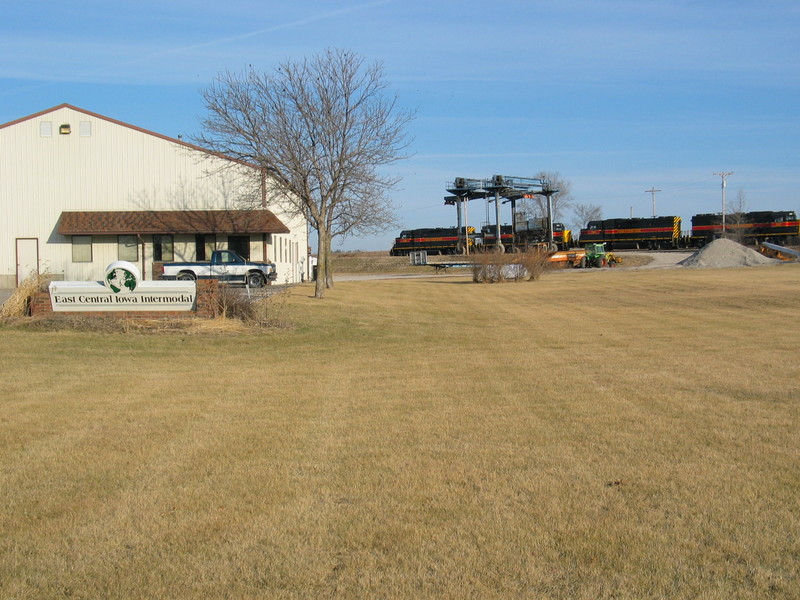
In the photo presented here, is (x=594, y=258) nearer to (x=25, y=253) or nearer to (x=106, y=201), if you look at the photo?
(x=106, y=201)

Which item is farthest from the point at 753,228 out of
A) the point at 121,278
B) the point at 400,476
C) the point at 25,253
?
the point at 400,476

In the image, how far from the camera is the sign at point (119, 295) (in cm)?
1756

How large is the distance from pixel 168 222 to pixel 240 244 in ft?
11.2

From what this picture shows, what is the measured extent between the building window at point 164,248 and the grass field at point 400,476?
79.0 ft

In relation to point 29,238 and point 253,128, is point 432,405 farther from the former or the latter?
point 29,238

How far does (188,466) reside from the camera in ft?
22.1

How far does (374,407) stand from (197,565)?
190 inches

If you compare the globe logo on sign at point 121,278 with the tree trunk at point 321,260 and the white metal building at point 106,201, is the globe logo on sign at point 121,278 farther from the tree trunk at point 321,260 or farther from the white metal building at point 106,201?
the white metal building at point 106,201

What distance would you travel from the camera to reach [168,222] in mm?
36906

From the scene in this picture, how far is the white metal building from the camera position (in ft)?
121

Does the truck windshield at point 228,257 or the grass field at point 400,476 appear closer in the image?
the grass field at point 400,476

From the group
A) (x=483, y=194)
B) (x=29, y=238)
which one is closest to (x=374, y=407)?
(x=29, y=238)

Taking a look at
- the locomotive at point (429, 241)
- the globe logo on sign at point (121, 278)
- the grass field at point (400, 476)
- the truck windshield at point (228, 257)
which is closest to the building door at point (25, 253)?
the truck windshield at point (228, 257)

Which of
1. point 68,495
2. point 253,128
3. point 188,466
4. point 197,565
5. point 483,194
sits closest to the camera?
point 197,565
